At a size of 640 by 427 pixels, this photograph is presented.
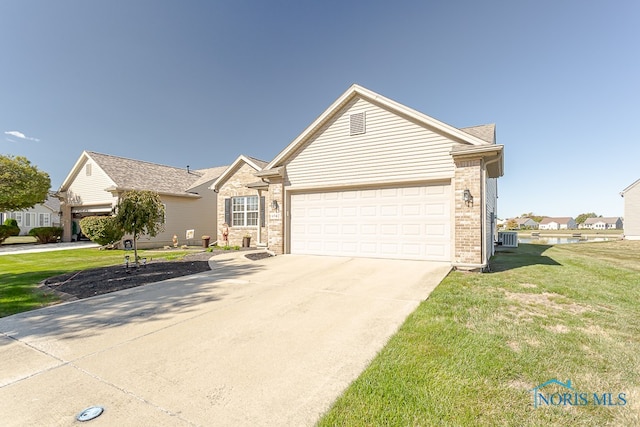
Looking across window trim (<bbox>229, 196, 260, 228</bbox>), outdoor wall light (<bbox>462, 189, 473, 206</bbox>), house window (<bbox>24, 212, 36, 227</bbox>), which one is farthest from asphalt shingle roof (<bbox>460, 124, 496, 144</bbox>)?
house window (<bbox>24, 212, 36, 227</bbox>)

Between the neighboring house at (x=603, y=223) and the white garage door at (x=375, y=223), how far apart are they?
337ft

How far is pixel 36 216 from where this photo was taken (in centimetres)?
3284

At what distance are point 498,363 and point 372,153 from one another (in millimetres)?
7433

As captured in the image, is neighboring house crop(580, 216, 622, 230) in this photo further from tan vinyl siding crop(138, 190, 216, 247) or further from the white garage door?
tan vinyl siding crop(138, 190, 216, 247)

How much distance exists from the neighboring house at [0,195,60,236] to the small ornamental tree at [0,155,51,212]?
1424cm

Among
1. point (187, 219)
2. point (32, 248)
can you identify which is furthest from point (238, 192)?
point (32, 248)

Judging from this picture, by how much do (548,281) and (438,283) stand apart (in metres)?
2.84

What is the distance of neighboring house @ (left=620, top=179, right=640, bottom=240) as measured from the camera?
2439cm

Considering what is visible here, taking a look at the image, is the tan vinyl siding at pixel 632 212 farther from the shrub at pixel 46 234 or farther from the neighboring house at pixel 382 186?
the shrub at pixel 46 234

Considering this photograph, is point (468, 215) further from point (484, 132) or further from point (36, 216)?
point (36, 216)

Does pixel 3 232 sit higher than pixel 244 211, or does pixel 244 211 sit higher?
pixel 244 211

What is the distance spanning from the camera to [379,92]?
29.8ft

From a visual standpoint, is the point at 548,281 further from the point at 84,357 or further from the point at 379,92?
the point at 84,357

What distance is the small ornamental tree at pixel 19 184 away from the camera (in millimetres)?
18438
